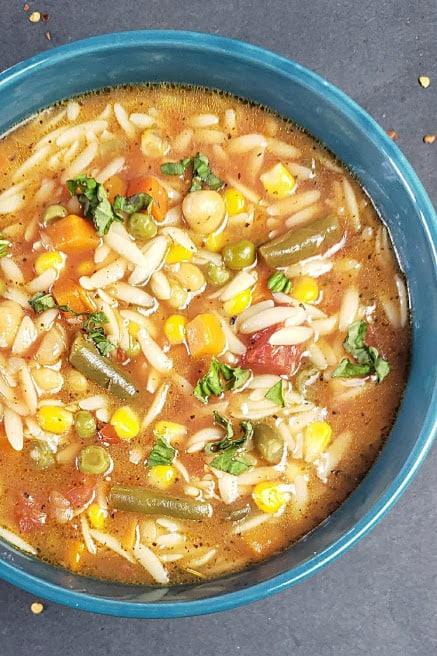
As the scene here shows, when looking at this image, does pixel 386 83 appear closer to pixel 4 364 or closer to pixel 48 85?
pixel 48 85

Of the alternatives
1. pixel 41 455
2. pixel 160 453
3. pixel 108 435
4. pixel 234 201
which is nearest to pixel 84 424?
pixel 108 435

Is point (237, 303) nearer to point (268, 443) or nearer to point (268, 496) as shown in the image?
point (268, 443)

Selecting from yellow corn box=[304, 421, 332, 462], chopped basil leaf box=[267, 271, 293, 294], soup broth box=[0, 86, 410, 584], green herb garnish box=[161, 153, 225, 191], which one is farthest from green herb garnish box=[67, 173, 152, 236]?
yellow corn box=[304, 421, 332, 462]

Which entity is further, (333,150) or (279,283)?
(333,150)

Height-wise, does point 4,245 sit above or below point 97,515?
above

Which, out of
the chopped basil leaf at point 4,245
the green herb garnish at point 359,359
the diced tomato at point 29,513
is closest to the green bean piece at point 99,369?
the chopped basil leaf at point 4,245

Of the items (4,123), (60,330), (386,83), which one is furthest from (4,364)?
(386,83)
